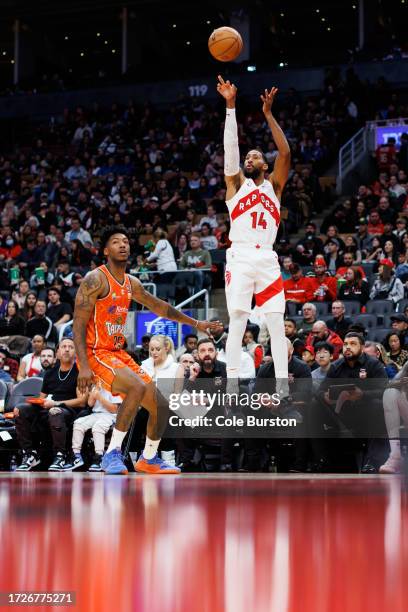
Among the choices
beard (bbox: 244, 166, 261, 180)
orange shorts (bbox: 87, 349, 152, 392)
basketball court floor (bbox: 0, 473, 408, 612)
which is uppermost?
beard (bbox: 244, 166, 261, 180)

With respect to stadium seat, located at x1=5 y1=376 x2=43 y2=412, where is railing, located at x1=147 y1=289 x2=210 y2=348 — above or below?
above

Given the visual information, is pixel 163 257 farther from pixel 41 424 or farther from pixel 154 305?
pixel 154 305

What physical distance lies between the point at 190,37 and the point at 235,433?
2627cm

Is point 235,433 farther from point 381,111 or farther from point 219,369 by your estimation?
point 381,111

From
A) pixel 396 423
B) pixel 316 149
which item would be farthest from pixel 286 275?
pixel 316 149

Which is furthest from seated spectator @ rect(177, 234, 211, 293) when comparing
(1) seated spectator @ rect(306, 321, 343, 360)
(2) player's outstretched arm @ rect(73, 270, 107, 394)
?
(2) player's outstretched arm @ rect(73, 270, 107, 394)

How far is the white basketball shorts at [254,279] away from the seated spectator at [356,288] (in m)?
5.43

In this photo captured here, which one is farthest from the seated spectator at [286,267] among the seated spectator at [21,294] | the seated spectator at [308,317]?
the seated spectator at [21,294]

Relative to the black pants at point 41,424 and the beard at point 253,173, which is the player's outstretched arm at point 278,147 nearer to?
the beard at point 253,173

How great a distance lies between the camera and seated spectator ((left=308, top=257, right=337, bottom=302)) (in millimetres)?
12977

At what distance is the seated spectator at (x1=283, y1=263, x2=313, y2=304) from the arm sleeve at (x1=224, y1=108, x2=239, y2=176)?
5639 mm

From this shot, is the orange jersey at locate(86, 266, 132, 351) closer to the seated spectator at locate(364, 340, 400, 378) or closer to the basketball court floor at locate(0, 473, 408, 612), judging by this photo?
the basketball court floor at locate(0, 473, 408, 612)

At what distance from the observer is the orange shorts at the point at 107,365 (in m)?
7.15

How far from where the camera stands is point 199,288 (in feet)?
46.4
